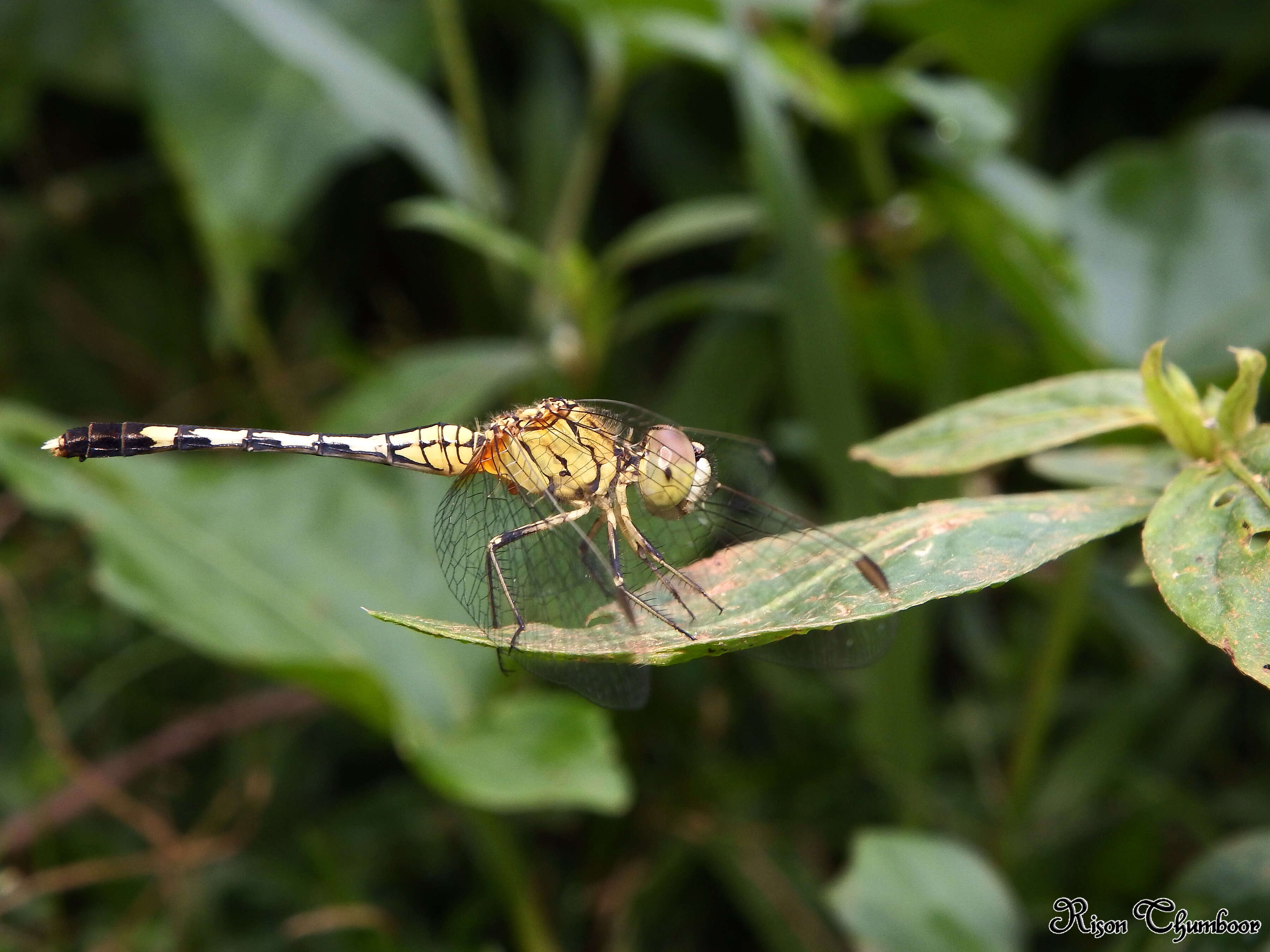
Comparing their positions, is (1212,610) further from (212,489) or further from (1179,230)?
(212,489)

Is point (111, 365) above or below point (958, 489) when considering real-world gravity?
above

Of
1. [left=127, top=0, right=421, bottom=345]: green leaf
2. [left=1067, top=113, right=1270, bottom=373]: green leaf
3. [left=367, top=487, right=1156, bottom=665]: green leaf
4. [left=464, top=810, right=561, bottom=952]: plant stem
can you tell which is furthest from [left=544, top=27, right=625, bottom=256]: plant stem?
→ [left=367, top=487, right=1156, bottom=665]: green leaf

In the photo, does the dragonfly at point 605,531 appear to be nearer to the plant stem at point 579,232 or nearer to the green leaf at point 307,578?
the green leaf at point 307,578

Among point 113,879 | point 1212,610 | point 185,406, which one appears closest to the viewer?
point 1212,610

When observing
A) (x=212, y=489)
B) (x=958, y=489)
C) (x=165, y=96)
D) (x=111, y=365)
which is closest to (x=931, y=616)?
(x=958, y=489)

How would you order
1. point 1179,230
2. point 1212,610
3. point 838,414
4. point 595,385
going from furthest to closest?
1. point 595,385
2. point 1179,230
3. point 838,414
4. point 1212,610

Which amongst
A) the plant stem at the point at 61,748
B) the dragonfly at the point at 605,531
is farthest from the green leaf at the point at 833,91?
the plant stem at the point at 61,748

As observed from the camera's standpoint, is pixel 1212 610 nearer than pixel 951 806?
Yes

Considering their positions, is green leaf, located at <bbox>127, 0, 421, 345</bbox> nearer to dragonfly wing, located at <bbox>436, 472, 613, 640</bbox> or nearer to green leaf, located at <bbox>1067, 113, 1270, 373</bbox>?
dragonfly wing, located at <bbox>436, 472, 613, 640</bbox>
